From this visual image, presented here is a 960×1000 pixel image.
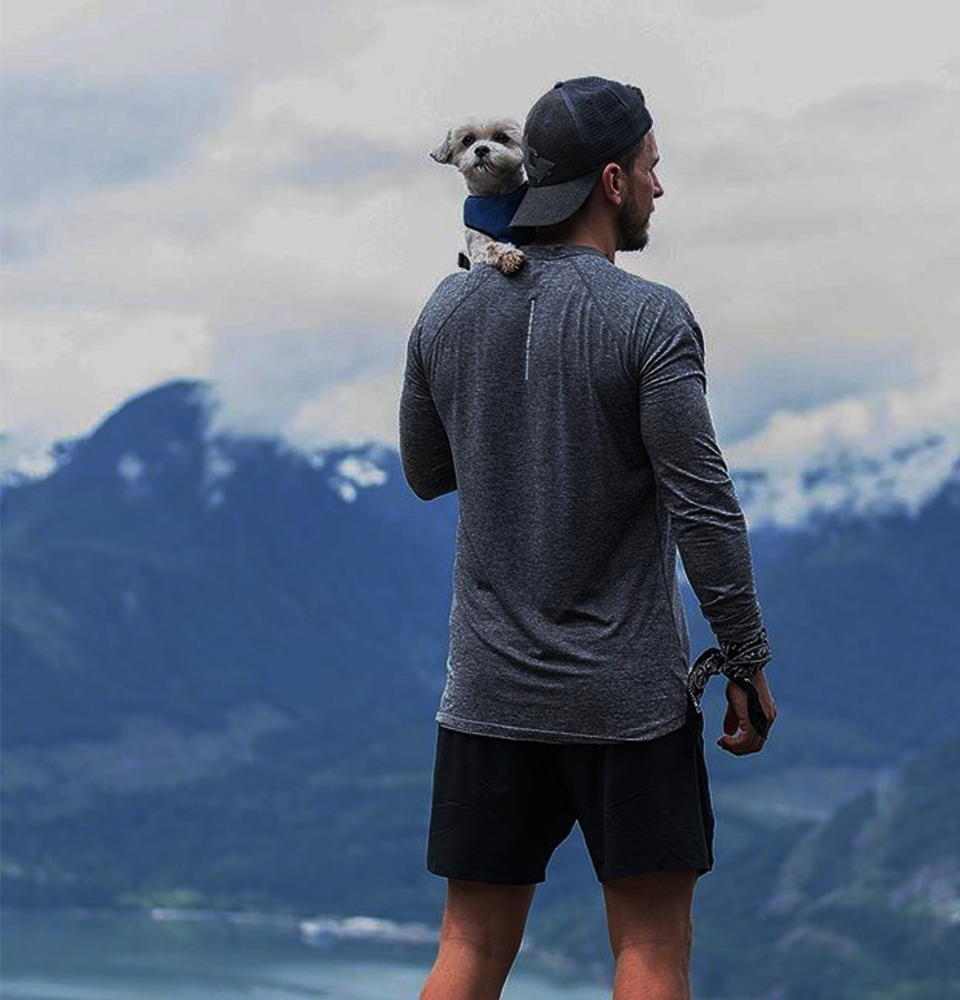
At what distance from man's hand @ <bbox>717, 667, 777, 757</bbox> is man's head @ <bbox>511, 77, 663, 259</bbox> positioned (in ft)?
3.09

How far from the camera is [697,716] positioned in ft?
13.3

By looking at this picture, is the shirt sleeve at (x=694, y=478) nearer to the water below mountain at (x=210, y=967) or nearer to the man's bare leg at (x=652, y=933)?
the man's bare leg at (x=652, y=933)

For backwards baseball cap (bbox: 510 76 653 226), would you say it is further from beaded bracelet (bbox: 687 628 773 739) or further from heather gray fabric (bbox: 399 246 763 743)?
beaded bracelet (bbox: 687 628 773 739)

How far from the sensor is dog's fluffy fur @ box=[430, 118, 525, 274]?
4613 mm

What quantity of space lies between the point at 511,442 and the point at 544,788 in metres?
0.71

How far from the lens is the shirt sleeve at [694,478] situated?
3891mm

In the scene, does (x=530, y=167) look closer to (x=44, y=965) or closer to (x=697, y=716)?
(x=697, y=716)

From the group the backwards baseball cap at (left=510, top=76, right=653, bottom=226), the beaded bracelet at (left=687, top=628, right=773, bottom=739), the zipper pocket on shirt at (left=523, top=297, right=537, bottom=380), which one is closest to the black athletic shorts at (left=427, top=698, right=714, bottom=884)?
the beaded bracelet at (left=687, top=628, right=773, bottom=739)

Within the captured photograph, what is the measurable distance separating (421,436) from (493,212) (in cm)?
54

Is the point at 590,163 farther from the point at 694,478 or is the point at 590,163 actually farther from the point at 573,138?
the point at 694,478

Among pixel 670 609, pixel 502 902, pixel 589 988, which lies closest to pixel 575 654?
pixel 670 609

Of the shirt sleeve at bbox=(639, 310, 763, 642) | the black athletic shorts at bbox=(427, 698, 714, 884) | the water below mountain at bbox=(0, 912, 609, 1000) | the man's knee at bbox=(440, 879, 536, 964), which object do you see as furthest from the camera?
the water below mountain at bbox=(0, 912, 609, 1000)

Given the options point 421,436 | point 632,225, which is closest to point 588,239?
point 632,225

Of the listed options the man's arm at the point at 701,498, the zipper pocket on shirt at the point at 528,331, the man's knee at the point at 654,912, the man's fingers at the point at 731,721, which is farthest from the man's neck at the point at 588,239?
the man's knee at the point at 654,912
